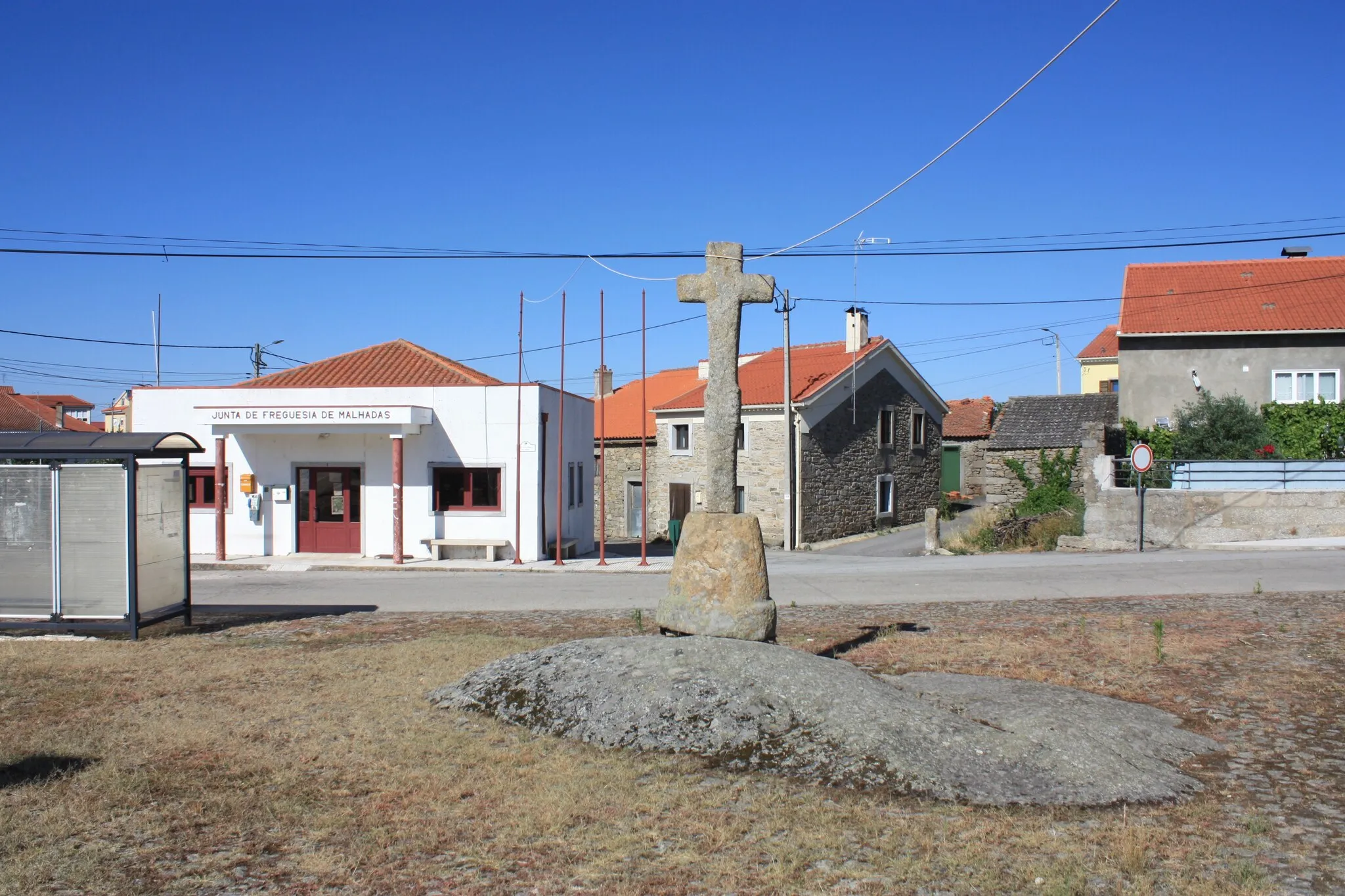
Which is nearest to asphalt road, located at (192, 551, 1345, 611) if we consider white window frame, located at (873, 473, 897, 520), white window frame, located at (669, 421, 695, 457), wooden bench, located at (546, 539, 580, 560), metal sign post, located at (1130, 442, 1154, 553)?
metal sign post, located at (1130, 442, 1154, 553)

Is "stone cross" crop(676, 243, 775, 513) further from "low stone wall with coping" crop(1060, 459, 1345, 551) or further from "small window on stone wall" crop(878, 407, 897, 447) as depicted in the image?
"small window on stone wall" crop(878, 407, 897, 447)

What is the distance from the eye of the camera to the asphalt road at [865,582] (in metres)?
14.6

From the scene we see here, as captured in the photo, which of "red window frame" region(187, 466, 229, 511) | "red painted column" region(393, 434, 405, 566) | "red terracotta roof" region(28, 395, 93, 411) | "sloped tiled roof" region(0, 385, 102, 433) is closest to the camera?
"red painted column" region(393, 434, 405, 566)

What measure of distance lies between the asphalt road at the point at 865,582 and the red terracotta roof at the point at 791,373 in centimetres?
1245

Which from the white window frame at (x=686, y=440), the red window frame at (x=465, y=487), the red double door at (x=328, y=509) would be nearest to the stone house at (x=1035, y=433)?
the white window frame at (x=686, y=440)

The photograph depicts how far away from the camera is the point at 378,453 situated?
22703 millimetres

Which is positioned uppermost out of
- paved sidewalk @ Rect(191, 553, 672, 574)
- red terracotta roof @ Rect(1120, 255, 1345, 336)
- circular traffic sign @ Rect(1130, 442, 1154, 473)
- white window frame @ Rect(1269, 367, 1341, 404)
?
red terracotta roof @ Rect(1120, 255, 1345, 336)

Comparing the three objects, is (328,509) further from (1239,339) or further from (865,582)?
(1239,339)

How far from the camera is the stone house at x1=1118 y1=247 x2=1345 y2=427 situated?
87.9 ft

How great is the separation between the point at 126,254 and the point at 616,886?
64.3ft

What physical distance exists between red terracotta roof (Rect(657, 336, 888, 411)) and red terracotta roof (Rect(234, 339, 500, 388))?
33.5ft

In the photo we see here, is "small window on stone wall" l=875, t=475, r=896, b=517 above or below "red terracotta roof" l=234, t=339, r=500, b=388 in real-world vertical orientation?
below

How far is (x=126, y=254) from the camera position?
19.9 meters

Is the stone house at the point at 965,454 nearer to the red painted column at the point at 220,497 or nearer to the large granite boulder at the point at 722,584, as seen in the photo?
the red painted column at the point at 220,497
